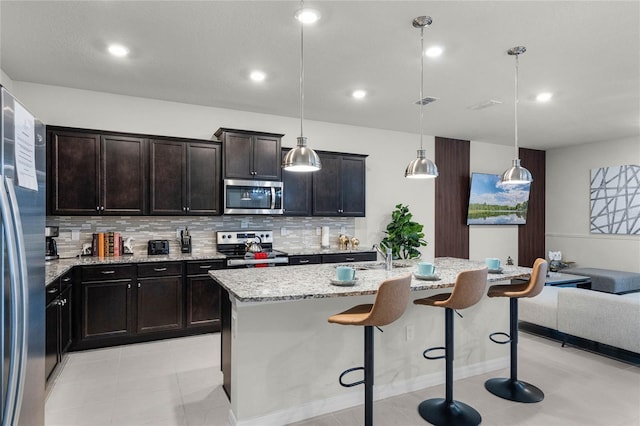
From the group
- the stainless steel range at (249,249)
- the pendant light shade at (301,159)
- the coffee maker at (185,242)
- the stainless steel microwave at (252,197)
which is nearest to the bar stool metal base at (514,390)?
the pendant light shade at (301,159)

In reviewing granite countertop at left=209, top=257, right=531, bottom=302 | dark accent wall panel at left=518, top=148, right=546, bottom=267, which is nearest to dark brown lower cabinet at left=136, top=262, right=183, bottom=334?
granite countertop at left=209, top=257, right=531, bottom=302

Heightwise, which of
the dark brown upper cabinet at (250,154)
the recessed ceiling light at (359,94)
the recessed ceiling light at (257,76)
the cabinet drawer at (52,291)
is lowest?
the cabinet drawer at (52,291)

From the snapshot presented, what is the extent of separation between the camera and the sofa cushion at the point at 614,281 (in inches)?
238

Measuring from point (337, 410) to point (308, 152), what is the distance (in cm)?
188

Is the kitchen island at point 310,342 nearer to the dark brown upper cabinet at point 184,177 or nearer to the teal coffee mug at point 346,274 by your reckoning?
the teal coffee mug at point 346,274

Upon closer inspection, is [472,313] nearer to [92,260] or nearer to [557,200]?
[92,260]

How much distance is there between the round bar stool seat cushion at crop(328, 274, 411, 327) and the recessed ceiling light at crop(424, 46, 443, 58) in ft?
7.07

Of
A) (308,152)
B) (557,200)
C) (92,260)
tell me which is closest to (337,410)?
(308,152)

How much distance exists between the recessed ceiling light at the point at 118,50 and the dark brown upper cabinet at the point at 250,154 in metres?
1.45

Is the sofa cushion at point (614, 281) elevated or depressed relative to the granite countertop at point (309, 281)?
depressed

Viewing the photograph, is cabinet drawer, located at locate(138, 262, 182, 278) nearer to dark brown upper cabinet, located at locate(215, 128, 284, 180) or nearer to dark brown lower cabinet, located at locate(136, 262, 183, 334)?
dark brown lower cabinet, located at locate(136, 262, 183, 334)

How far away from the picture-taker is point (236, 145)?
15.9ft

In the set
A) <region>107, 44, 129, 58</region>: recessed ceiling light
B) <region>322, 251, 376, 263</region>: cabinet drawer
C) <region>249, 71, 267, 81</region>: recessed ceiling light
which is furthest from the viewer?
<region>322, 251, 376, 263</region>: cabinet drawer

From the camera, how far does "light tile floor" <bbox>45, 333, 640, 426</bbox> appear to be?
8.98 feet
